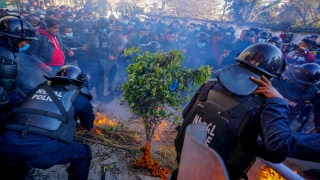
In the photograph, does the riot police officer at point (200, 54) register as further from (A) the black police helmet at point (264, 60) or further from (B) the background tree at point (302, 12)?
(B) the background tree at point (302, 12)

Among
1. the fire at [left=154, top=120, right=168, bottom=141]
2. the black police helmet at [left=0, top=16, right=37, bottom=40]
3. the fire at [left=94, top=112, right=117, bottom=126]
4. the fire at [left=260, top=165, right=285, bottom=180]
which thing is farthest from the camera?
the fire at [left=94, top=112, right=117, bottom=126]

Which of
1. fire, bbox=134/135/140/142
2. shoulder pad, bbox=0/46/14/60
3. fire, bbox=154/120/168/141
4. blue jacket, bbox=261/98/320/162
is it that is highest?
shoulder pad, bbox=0/46/14/60

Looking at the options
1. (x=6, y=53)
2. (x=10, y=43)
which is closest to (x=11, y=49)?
(x=10, y=43)

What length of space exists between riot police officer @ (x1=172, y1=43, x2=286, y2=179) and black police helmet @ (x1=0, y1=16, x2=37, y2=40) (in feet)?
9.78

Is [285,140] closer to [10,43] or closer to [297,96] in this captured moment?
[10,43]

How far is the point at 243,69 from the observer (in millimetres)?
1754

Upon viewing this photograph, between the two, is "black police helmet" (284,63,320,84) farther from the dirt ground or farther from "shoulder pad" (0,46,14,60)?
"shoulder pad" (0,46,14,60)

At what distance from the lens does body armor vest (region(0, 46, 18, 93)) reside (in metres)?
2.66

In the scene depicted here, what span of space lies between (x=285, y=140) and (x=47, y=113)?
7.31 feet

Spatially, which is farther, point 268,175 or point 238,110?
point 268,175

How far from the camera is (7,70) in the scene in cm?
270

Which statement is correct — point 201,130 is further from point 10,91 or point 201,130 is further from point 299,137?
point 10,91

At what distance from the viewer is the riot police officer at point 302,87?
436cm

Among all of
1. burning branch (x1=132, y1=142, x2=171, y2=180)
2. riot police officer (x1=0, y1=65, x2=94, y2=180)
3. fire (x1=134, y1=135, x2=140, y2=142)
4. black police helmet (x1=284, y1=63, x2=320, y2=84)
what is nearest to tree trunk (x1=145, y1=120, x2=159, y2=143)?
burning branch (x1=132, y1=142, x2=171, y2=180)
